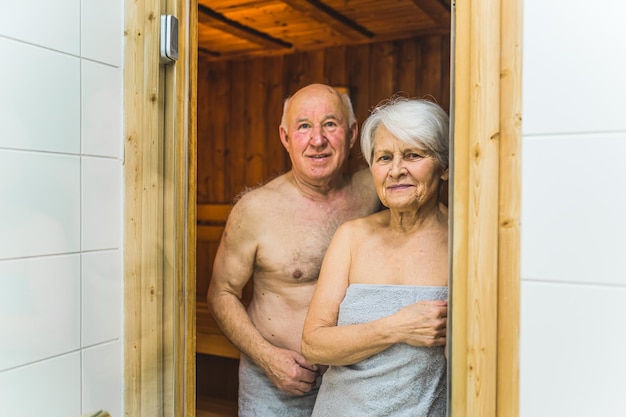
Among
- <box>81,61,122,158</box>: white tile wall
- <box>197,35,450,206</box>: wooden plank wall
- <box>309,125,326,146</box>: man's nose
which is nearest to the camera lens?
<box>81,61,122,158</box>: white tile wall

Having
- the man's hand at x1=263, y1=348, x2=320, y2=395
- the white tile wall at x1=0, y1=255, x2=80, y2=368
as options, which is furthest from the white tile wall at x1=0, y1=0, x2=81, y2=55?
the man's hand at x1=263, y1=348, x2=320, y2=395

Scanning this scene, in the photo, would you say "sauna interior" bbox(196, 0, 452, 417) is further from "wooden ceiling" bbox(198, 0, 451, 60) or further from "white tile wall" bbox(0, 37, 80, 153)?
"white tile wall" bbox(0, 37, 80, 153)

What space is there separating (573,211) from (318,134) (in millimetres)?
834

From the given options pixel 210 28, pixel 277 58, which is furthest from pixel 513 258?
pixel 210 28

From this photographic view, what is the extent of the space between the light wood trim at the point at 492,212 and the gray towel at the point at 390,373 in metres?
0.23

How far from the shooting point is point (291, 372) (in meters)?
1.65

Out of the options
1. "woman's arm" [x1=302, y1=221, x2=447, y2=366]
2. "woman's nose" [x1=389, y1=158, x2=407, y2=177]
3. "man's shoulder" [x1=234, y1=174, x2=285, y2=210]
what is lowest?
"woman's arm" [x1=302, y1=221, x2=447, y2=366]

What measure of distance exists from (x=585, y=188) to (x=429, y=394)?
2.03ft

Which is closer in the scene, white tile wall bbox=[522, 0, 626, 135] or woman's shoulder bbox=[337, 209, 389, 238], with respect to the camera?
white tile wall bbox=[522, 0, 626, 135]

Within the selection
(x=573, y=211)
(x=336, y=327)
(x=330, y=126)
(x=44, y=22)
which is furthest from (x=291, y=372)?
(x=44, y=22)

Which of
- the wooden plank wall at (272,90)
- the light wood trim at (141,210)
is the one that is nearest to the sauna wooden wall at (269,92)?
the wooden plank wall at (272,90)

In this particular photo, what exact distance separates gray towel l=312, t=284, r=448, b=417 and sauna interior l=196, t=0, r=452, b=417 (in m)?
0.38

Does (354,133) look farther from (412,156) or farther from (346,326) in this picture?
(346,326)

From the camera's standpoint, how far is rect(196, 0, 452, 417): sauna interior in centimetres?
159
